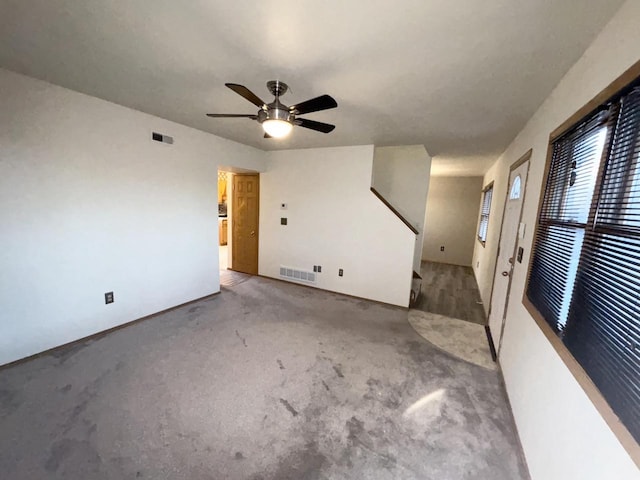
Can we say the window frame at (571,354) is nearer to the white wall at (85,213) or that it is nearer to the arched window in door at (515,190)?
the arched window in door at (515,190)

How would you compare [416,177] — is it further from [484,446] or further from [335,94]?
[484,446]

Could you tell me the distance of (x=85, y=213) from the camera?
2.47 metres

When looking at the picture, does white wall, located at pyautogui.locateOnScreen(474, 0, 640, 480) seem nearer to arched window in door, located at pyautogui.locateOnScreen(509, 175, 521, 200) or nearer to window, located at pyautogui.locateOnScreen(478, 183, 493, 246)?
arched window in door, located at pyautogui.locateOnScreen(509, 175, 521, 200)

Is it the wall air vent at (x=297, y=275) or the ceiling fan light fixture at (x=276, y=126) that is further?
the wall air vent at (x=297, y=275)

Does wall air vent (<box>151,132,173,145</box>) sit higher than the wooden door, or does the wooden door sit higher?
wall air vent (<box>151,132,173,145</box>)

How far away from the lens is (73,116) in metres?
2.32

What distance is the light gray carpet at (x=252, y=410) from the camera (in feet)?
4.66

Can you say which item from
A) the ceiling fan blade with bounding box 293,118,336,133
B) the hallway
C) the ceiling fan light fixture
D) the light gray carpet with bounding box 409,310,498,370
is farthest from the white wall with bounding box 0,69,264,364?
the hallway

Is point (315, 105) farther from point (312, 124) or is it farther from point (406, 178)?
point (406, 178)

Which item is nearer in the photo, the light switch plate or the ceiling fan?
the ceiling fan

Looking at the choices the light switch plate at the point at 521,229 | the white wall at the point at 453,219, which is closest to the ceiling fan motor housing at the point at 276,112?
the light switch plate at the point at 521,229

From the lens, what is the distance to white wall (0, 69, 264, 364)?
209 centimetres

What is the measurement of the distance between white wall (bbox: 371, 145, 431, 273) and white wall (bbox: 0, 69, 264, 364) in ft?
9.07

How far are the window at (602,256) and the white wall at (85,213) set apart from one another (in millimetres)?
3677
